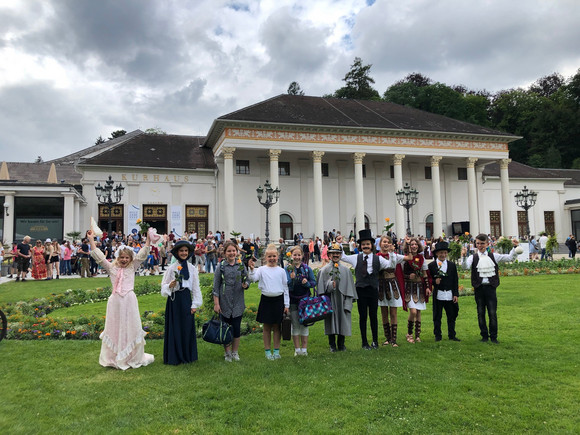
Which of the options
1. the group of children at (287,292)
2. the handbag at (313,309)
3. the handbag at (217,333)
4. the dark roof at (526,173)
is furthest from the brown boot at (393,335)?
the dark roof at (526,173)

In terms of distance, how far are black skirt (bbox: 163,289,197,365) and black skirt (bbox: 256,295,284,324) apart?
113cm

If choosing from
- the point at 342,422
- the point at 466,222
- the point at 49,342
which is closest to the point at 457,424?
the point at 342,422

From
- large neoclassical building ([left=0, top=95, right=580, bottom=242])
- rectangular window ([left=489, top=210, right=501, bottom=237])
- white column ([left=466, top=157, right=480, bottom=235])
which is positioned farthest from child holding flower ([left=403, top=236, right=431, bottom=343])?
rectangular window ([left=489, top=210, right=501, bottom=237])

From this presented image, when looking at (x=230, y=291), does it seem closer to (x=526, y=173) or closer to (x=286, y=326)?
(x=286, y=326)

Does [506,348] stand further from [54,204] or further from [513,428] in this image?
[54,204]

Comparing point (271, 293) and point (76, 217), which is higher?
point (76, 217)

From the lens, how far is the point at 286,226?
38031mm

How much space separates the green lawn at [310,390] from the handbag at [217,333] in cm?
42

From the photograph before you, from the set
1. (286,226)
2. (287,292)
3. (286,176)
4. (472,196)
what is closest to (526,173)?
(472,196)

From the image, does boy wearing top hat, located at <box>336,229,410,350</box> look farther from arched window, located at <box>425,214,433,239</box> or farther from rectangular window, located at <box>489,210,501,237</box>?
rectangular window, located at <box>489,210,501,237</box>

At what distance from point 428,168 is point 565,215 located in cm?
1835

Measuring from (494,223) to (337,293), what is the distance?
4285 centimetres

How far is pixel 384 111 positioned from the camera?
1629 inches

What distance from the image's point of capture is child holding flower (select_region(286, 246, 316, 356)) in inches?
283
